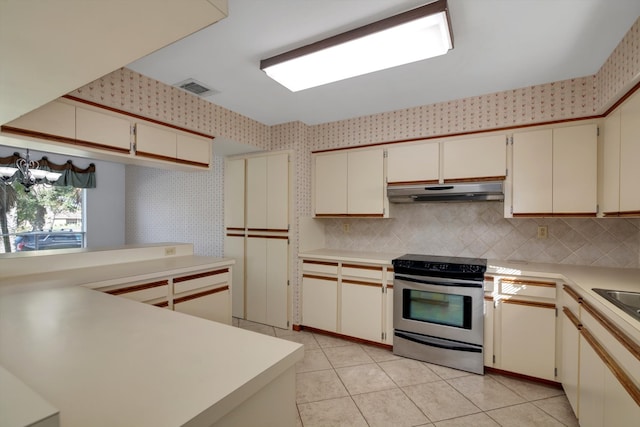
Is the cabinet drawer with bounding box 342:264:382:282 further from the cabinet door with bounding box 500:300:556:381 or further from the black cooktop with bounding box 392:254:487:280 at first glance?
the cabinet door with bounding box 500:300:556:381

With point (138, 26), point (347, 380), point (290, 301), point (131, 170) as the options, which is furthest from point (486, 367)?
point (131, 170)

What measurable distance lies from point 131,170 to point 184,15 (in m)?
6.51

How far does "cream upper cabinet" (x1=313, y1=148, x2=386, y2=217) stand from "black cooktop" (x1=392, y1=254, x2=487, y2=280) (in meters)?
0.65

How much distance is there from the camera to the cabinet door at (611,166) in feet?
6.61

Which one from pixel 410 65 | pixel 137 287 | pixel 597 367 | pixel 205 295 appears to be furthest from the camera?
pixel 205 295

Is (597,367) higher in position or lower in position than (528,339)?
higher

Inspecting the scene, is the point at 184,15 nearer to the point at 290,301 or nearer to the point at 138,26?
the point at 138,26

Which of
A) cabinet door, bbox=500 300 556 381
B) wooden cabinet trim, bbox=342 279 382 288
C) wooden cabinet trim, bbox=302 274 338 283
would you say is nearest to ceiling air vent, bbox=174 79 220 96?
wooden cabinet trim, bbox=302 274 338 283

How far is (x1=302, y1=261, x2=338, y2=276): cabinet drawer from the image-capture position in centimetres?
321

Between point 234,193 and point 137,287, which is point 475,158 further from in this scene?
point 137,287

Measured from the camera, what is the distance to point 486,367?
2.49 m

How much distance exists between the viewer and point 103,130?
213cm

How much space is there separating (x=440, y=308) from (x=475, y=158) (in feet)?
4.70

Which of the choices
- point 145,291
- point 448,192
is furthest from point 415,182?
point 145,291
